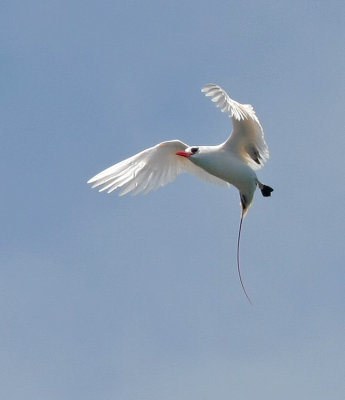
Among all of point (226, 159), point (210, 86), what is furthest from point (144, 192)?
point (210, 86)

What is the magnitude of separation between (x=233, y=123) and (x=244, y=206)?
2051 mm

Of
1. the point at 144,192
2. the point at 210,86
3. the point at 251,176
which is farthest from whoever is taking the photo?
the point at 144,192

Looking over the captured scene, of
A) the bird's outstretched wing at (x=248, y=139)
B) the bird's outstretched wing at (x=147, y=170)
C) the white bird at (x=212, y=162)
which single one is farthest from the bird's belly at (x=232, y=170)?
the bird's outstretched wing at (x=147, y=170)

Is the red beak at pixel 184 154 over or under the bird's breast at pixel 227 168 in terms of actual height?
over

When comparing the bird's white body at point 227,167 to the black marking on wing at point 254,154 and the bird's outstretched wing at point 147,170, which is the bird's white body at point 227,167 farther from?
the bird's outstretched wing at point 147,170

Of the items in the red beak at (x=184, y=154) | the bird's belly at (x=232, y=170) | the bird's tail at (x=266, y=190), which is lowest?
the bird's tail at (x=266, y=190)

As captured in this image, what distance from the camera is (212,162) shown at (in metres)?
32.3

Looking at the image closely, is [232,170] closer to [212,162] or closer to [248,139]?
[212,162]

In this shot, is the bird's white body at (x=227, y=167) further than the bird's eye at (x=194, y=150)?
No

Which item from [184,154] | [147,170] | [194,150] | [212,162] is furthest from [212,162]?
[147,170]

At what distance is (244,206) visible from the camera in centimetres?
3341

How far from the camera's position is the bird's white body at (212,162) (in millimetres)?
32281

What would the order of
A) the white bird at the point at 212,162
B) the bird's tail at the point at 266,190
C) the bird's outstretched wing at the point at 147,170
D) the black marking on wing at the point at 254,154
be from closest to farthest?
the white bird at the point at 212,162 < the bird's tail at the point at 266,190 < the black marking on wing at the point at 254,154 < the bird's outstretched wing at the point at 147,170

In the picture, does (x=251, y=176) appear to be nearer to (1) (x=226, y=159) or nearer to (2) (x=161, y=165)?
(1) (x=226, y=159)
